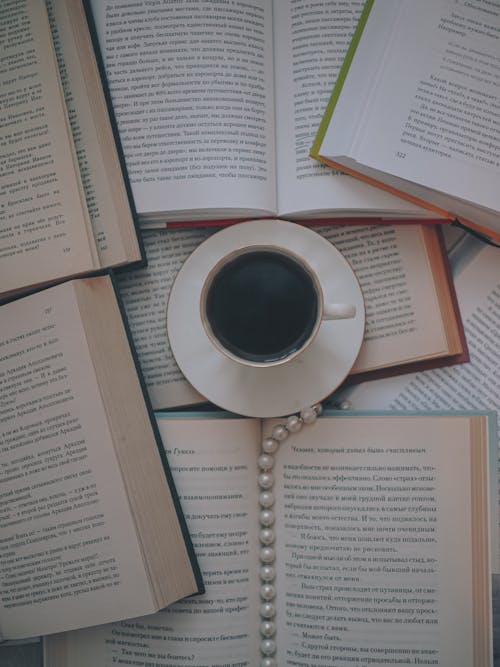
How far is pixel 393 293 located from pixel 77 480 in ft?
1.43

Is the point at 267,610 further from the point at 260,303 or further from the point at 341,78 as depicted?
the point at 341,78

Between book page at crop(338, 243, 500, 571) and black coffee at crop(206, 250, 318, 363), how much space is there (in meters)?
0.15

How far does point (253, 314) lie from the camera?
72cm

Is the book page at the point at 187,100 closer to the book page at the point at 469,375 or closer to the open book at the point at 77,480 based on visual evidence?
the open book at the point at 77,480

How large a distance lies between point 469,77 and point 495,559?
1.84 ft

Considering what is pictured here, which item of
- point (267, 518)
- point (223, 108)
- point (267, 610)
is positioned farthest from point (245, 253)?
point (267, 610)

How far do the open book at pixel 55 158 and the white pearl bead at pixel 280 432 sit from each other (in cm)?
26

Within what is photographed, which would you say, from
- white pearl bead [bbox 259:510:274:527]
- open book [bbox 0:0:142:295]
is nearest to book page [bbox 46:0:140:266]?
open book [bbox 0:0:142:295]

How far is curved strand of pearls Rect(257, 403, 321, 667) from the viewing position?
0.76 metres

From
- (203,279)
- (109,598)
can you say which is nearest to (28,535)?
(109,598)

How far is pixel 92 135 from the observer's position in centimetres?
77

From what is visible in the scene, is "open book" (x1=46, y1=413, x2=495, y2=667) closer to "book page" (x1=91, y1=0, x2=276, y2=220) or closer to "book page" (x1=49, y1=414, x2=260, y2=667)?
"book page" (x1=49, y1=414, x2=260, y2=667)

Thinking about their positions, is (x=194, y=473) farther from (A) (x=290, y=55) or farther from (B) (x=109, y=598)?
(A) (x=290, y=55)

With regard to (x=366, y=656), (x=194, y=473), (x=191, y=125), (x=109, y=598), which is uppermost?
(x=191, y=125)
